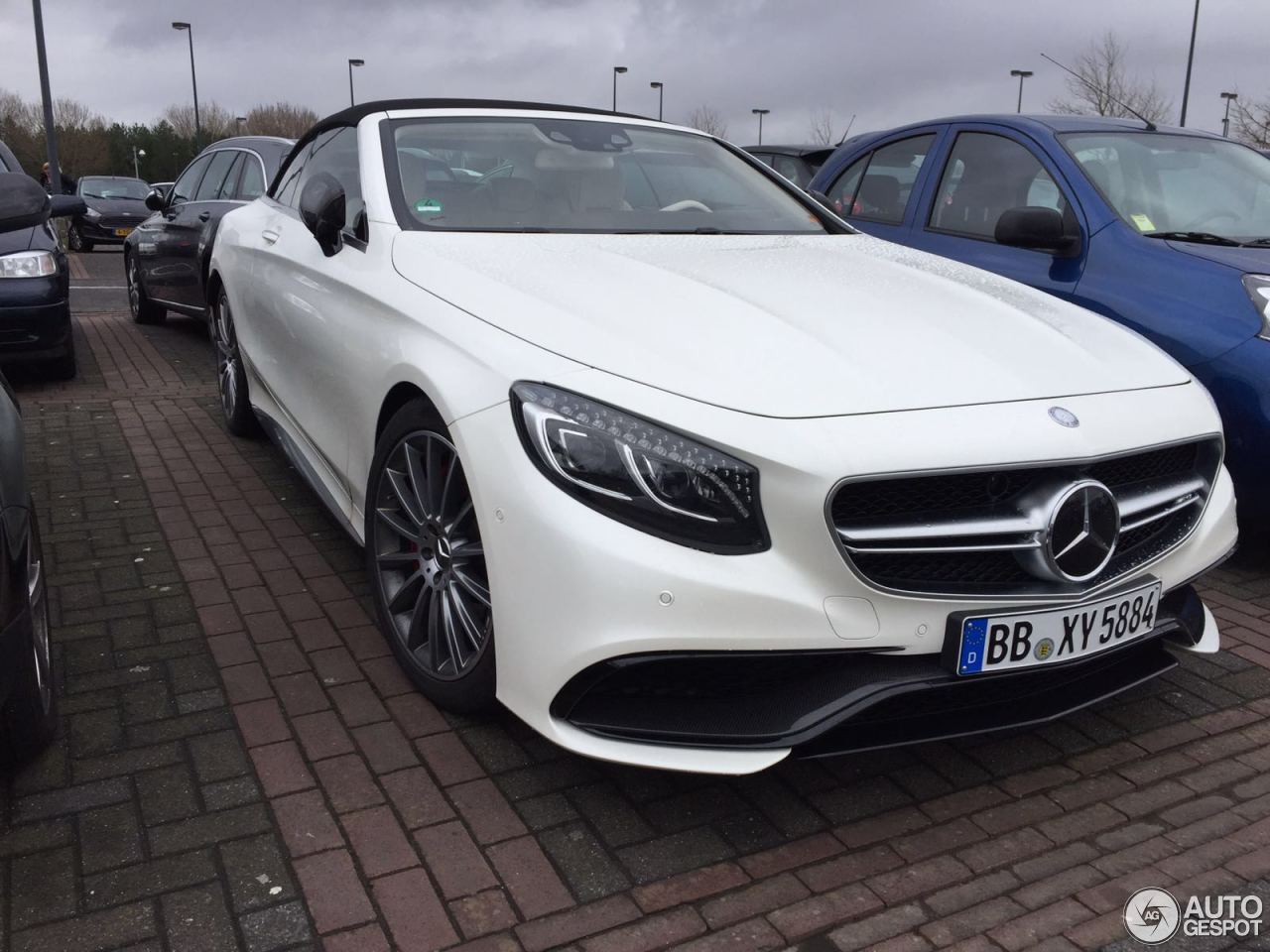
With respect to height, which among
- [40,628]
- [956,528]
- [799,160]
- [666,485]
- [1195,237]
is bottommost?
[40,628]

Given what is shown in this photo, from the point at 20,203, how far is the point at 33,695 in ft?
4.12

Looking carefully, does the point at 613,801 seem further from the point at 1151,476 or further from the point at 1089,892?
the point at 1151,476

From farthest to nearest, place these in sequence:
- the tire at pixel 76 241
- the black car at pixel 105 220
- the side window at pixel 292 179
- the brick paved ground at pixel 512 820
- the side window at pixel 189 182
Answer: the tire at pixel 76 241, the black car at pixel 105 220, the side window at pixel 189 182, the side window at pixel 292 179, the brick paved ground at pixel 512 820

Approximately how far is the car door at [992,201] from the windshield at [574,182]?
115 cm

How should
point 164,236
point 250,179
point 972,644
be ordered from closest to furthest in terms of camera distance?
point 972,644 → point 250,179 → point 164,236

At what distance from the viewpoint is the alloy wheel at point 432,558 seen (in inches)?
106

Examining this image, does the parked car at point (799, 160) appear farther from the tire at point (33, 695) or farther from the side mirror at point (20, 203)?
the tire at point (33, 695)

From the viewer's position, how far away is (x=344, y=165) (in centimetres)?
409

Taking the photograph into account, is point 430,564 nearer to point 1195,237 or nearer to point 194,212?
point 1195,237

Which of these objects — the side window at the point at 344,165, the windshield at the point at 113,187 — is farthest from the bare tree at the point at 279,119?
the side window at the point at 344,165

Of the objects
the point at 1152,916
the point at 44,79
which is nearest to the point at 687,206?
the point at 1152,916

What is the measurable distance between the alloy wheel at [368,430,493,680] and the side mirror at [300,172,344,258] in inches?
38.0

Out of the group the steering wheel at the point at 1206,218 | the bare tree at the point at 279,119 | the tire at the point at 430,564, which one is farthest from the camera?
the bare tree at the point at 279,119

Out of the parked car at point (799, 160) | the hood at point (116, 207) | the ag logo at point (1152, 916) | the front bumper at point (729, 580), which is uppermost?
the parked car at point (799, 160)
